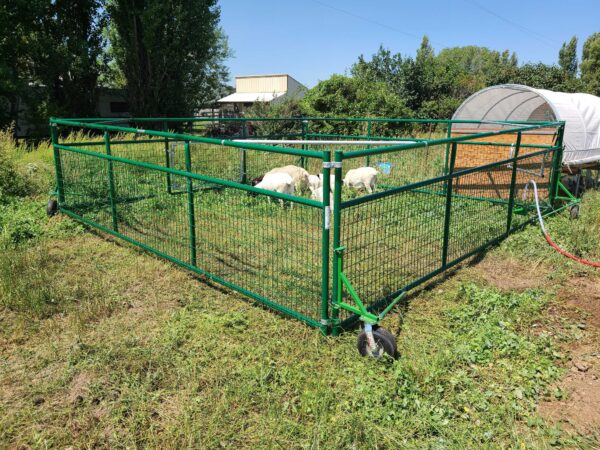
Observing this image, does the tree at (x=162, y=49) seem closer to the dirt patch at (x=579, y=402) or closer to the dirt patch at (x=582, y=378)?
the dirt patch at (x=582, y=378)

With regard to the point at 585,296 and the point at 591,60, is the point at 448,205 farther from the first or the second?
the point at 591,60

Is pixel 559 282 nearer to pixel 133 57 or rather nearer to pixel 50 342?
pixel 50 342

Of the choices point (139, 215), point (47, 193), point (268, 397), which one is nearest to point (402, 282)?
A: point (268, 397)

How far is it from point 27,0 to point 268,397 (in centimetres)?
2156

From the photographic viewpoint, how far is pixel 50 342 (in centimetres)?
351

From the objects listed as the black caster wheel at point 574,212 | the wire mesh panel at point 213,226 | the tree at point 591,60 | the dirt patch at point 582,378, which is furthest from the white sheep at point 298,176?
the tree at point 591,60

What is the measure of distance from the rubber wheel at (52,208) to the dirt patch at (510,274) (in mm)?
6352

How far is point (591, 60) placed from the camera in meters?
43.1

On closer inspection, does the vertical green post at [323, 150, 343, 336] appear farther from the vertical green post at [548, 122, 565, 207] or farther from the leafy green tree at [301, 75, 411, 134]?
the leafy green tree at [301, 75, 411, 134]

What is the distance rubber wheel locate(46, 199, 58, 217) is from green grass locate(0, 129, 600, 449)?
2289 mm

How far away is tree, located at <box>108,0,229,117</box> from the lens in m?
20.3

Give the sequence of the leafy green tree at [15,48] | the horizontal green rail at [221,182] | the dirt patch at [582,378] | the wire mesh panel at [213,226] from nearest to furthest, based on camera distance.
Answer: the dirt patch at [582,378], the horizontal green rail at [221,182], the wire mesh panel at [213,226], the leafy green tree at [15,48]

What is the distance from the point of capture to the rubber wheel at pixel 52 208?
272 inches

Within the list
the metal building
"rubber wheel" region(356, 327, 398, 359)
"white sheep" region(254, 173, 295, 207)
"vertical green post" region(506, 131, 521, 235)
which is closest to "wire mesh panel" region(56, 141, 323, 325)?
"rubber wheel" region(356, 327, 398, 359)
